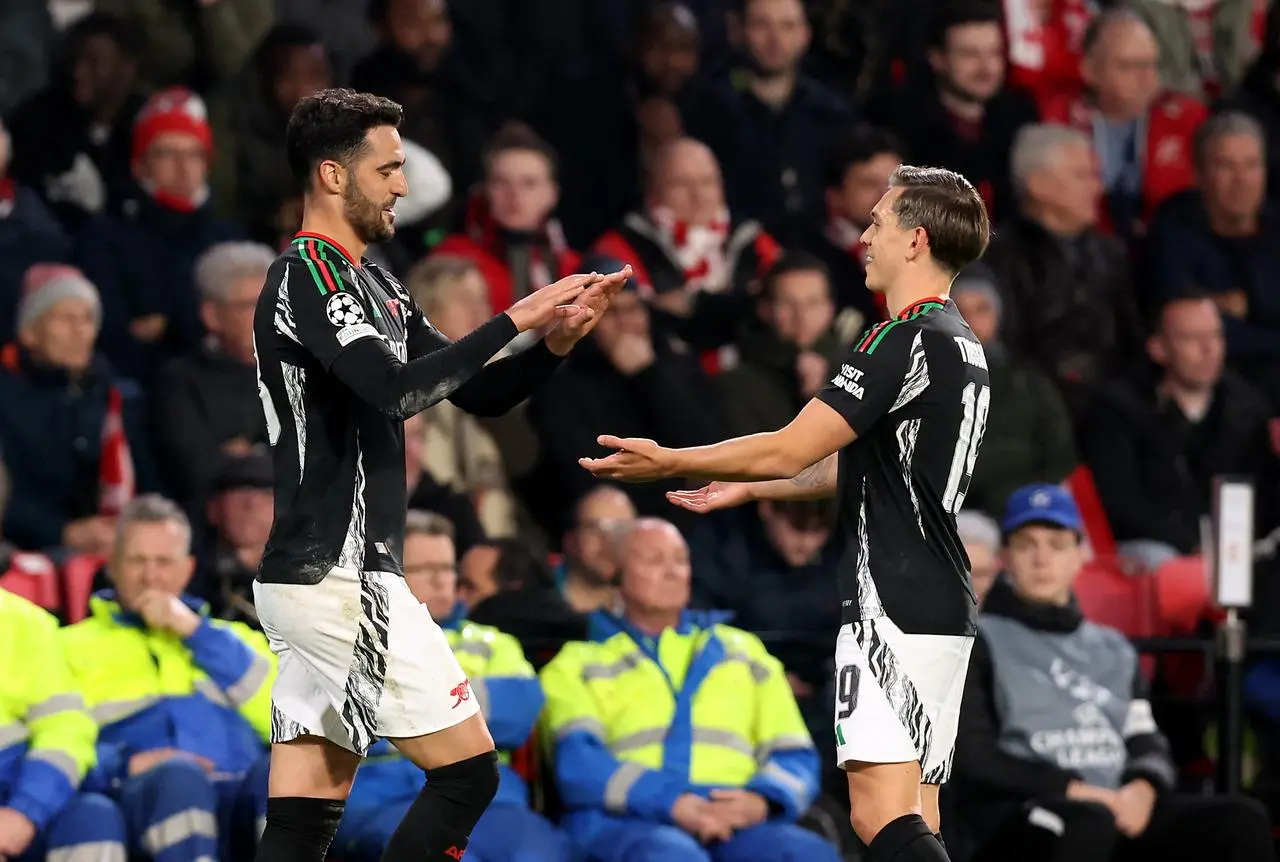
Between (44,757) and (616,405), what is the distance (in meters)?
2.91

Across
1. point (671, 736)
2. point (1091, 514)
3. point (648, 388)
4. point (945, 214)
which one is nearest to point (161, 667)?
point (671, 736)

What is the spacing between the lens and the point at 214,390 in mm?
8031

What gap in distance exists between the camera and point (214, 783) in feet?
21.5

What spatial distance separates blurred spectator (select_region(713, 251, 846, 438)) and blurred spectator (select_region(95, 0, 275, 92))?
2.59 metres

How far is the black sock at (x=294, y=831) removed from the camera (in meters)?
4.79

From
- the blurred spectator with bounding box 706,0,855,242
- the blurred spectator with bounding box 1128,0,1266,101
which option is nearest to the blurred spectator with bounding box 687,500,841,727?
Answer: the blurred spectator with bounding box 706,0,855,242

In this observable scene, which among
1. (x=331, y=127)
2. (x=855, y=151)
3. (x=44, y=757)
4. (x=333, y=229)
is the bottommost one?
(x=44, y=757)

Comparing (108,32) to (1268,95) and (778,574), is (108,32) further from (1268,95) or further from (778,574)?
(1268,95)

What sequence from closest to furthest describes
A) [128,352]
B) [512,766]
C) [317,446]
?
[317,446], [512,766], [128,352]

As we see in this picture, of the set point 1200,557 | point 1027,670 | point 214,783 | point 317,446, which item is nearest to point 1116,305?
point 1200,557

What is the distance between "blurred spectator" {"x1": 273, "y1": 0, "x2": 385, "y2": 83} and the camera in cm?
1015

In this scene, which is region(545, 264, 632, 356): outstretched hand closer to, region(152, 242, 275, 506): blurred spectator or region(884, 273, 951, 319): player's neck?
region(884, 273, 951, 319): player's neck

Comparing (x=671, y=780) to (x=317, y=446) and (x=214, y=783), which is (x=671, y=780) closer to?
(x=214, y=783)

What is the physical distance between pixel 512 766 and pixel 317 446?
2.48 m
